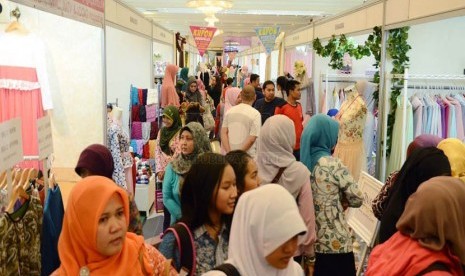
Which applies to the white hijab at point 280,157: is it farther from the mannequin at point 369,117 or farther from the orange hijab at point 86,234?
the mannequin at point 369,117

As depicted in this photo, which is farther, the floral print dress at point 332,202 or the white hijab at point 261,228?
the floral print dress at point 332,202

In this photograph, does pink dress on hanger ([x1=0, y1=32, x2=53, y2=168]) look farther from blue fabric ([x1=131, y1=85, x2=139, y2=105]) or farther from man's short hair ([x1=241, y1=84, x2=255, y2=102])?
blue fabric ([x1=131, y1=85, x2=139, y2=105])

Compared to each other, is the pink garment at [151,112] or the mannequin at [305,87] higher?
the mannequin at [305,87]

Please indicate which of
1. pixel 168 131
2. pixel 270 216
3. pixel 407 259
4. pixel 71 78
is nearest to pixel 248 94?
pixel 168 131

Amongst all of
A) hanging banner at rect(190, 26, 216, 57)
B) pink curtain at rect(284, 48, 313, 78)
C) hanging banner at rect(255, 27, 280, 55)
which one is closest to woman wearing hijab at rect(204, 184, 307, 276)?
pink curtain at rect(284, 48, 313, 78)

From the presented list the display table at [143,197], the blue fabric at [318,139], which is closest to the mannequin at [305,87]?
the display table at [143,197]

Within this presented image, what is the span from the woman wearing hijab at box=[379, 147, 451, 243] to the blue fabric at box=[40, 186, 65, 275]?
184 centimetres

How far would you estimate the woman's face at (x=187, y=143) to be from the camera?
3547 millimetres

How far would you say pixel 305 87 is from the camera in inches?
345

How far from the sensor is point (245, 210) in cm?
175

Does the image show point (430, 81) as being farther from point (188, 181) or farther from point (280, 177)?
point (188, 181)

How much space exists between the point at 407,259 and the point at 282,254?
2.11ft

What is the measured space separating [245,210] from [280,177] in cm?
144

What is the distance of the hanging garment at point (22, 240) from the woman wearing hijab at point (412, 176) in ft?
6.42
